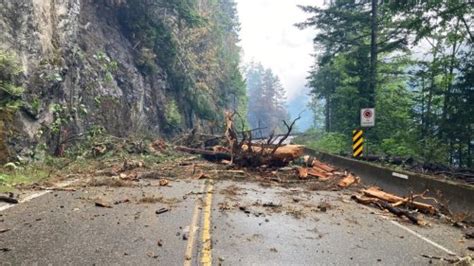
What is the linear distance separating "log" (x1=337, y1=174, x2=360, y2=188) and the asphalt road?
3.24 meters

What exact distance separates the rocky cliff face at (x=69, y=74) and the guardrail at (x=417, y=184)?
11855 mm

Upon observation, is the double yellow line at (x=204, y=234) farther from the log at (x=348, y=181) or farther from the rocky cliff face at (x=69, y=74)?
the rocky cliff face at (x=69, y=74)

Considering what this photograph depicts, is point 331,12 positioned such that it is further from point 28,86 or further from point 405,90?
point 28,86

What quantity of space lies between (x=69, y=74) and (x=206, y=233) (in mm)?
14748

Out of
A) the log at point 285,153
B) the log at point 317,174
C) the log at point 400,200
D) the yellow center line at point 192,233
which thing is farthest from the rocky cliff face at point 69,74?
the log at point 400,200

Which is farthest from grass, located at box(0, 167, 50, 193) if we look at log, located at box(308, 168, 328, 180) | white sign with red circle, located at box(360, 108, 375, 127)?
white sign with red circle, located at box(360, 108, 375, 127)

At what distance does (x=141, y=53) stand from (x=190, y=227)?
24.8m

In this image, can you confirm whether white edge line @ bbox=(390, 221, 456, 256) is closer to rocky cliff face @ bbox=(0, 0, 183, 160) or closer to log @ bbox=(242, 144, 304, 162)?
log @ bbox=(242, 144, 304, 162)

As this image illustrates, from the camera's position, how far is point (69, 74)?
18531mm

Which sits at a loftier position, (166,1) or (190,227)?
(166,1)

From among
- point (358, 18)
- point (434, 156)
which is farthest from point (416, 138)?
point (358, 18)

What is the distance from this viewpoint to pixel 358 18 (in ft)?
83.3

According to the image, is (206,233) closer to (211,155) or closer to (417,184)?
(417,184)

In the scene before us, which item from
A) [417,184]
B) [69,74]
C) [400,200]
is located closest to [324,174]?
[417,184]
